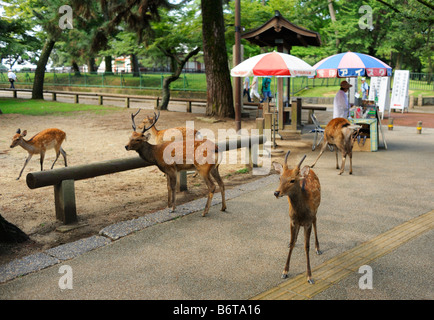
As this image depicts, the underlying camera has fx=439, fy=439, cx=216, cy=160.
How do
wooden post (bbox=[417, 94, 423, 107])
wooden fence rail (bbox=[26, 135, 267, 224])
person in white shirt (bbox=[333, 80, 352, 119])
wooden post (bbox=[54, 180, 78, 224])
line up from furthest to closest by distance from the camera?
wooden post (bbox=[417, 94, 423, 107]) → person in white shirt (bbox=[333, 80, 352, 119]) → wooden post (bbox=[54, 180, 78, 224]) → wooden fence rail (bbox=[26, 135, 267, 224])

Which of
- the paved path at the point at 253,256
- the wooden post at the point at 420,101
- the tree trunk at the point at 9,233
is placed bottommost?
the paved path at the point at 253,256

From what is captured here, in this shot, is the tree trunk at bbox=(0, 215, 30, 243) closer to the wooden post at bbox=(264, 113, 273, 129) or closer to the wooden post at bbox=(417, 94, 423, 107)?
the wooden post at bbox=(264, 113, 273, 129)

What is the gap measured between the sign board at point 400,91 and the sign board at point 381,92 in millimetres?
1141

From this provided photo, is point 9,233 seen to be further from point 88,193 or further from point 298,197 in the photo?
point 298,197

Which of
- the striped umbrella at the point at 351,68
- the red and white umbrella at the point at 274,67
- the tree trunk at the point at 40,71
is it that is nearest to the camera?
the red and white umbrella at the point at 274,67

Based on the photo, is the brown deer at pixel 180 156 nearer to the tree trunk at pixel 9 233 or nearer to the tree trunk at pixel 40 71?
the tree trunk at pixel 9 233

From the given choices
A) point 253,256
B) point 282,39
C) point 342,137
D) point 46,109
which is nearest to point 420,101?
point 282,39

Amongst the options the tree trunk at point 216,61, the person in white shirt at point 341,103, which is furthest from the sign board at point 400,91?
the person in white shirt at point 341,103

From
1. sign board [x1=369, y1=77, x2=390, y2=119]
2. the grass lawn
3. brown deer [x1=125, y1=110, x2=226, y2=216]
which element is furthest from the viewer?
sign board [x1=369, y1=77, x2=390, y2=119]

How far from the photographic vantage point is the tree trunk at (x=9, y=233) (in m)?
5.25

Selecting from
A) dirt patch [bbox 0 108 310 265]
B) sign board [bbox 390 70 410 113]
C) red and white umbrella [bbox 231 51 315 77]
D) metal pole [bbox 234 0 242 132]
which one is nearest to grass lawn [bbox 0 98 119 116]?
dirt patch [bbox 0 108 310 265]

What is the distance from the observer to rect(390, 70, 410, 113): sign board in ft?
73.3

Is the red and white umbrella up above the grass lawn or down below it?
above

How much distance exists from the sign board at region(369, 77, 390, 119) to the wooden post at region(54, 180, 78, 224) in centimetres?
1796
